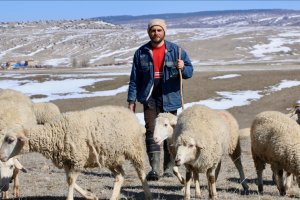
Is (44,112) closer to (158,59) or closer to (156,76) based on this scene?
(156,76)

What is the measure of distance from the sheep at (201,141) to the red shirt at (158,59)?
3.40 ft

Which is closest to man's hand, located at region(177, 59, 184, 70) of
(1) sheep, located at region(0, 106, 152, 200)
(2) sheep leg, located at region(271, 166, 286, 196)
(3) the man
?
(3) the man

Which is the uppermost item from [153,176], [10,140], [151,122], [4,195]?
[10,140]

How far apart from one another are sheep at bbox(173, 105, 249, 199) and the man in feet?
2.68

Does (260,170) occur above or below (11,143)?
below

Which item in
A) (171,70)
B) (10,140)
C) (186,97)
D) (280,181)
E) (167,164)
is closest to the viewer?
(10,140)

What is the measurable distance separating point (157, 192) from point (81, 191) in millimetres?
1644

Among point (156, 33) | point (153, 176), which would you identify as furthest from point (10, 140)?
point (153, 176)

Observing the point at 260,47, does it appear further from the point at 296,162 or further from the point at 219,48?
the point at 296,162

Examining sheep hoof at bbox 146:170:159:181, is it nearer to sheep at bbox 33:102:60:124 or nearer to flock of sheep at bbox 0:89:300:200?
flock of sheep at bbox 0:89:300:200

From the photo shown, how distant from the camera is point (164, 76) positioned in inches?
400

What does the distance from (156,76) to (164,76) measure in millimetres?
166

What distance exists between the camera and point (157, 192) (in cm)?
968

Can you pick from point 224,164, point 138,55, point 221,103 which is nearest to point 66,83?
point 221,103
